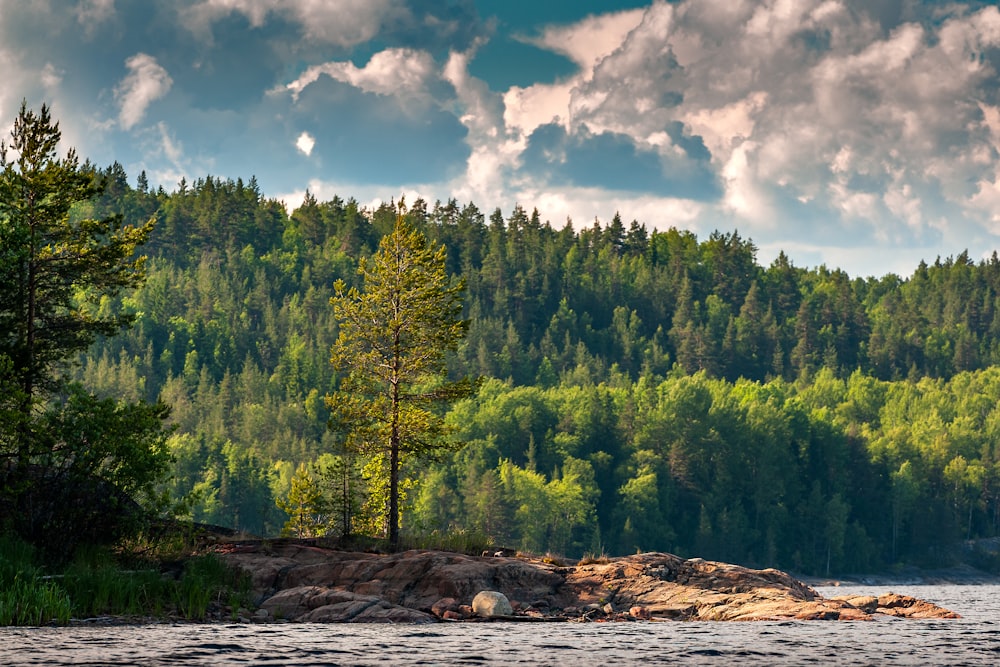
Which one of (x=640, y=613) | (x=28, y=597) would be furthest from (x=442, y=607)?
(x=28, y=597)

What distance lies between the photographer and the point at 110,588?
31875 millimetres

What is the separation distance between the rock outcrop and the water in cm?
196

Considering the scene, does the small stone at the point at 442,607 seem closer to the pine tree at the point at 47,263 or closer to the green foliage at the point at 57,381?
the green foliage at the point at 57,381

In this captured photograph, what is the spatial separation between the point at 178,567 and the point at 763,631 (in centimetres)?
1565

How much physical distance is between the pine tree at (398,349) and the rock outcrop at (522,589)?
9488mm

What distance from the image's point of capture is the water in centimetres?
2547

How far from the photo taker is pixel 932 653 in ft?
93.1

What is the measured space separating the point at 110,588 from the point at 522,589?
1212 centimetres

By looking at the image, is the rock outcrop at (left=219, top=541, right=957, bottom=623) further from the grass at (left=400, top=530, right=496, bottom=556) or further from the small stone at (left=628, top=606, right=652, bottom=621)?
the grass at (left=400, top=530, right=496, bottom=556)

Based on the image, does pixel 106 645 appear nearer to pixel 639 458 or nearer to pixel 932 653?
pixel 932 653

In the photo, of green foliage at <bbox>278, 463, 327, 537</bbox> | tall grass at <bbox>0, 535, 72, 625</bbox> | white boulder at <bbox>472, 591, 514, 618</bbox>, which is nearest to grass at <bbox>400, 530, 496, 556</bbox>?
white boulder at <bbox>472, 591, 514, 618</bbox>

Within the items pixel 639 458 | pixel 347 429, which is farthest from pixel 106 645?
pixel 639 458

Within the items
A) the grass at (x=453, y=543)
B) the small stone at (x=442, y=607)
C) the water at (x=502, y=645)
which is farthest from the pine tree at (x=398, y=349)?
the water at (x=502, y=645)

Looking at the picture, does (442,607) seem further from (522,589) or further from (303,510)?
(303,510)
